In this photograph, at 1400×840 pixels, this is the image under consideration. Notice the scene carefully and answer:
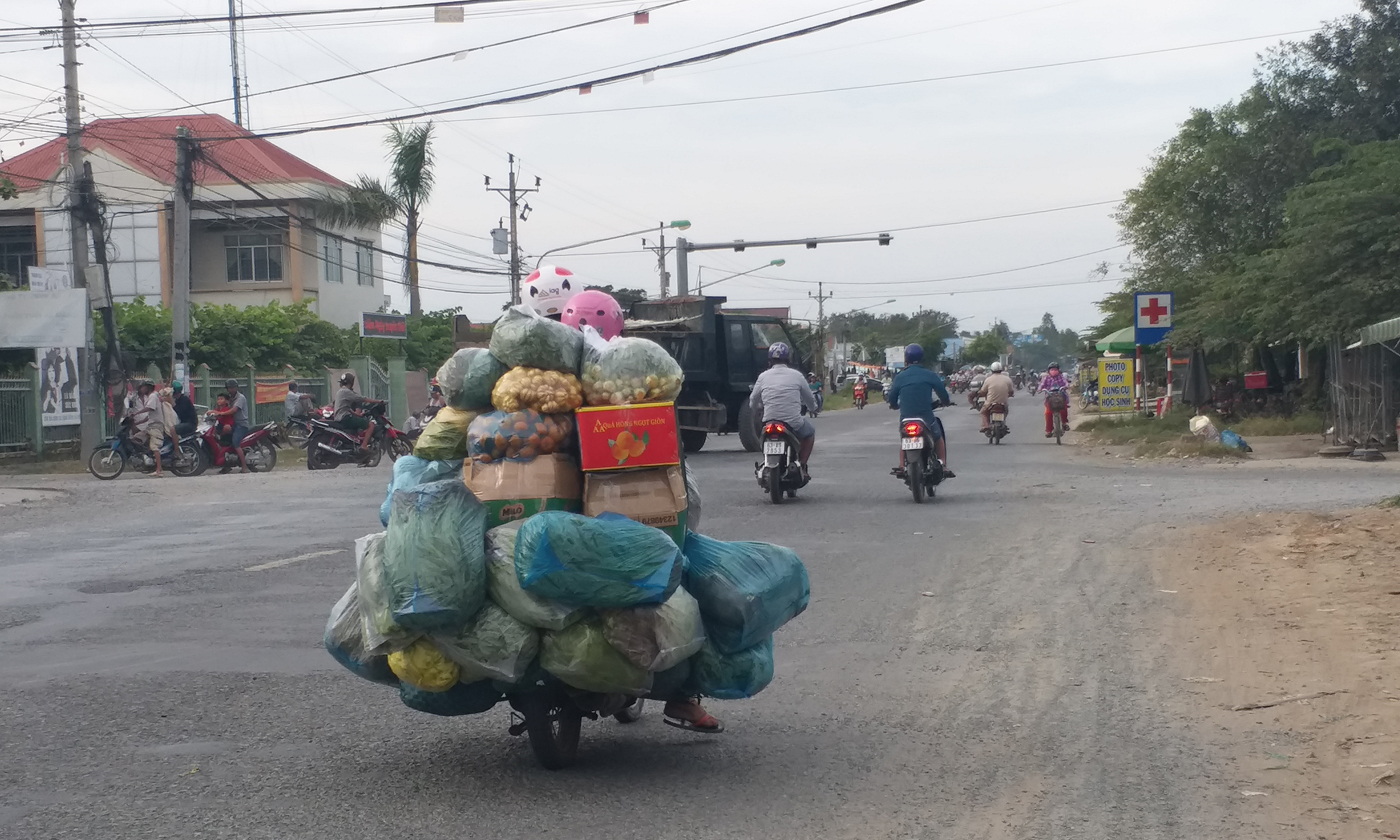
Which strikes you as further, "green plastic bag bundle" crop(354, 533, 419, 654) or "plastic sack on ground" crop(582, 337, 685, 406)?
"plastic sack on ground" crop(582, 337, 685, 406)

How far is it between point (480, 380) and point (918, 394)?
981 cm

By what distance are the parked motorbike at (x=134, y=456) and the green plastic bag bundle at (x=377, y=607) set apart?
18.5 metres

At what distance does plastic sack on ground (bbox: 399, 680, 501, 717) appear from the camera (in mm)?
4926

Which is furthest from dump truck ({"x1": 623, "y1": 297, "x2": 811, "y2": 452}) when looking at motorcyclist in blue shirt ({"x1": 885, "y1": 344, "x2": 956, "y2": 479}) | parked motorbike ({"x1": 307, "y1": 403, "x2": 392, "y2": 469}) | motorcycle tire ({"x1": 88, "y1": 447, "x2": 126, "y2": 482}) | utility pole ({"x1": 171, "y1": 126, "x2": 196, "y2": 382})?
motorcyclist in blue shirt ({"x1": 885, "y1": 344, "x2": 956, "y2": 479})

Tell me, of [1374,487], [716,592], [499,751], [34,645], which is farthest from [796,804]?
[1374,487]

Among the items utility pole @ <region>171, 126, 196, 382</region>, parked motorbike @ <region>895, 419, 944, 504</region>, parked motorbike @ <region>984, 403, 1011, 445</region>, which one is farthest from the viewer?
utility pole @ <region>171, 126, 196, 382</region>

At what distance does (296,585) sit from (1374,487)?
1137 centimetres

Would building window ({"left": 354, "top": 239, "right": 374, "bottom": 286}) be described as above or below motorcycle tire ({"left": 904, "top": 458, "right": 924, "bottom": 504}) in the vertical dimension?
above

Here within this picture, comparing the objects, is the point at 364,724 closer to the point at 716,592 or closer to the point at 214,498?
the point at 716,592

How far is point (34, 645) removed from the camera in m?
7.41

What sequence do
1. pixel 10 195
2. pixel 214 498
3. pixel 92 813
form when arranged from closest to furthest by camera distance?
pixel 92 813, pixel 214 498, pixel 10 195

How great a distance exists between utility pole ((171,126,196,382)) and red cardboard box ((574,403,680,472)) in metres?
23.1

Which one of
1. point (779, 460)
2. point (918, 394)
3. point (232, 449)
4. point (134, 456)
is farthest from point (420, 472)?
point (232, 449)

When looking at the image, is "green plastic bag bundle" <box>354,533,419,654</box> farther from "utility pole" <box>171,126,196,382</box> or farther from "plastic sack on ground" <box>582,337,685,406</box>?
"utility pole" <box>171,126,196,382</box>
